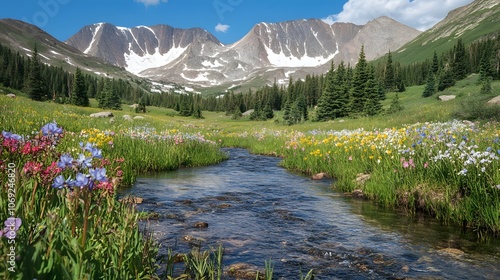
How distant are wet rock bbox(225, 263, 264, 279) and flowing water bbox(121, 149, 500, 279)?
14 cm

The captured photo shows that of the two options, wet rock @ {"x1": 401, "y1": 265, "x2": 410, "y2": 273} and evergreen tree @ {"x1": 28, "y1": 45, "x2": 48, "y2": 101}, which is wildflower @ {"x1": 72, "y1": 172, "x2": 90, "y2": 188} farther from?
evergreen tree @ {"x1": 28, "y1": 45, "x2": 48, "y2": 101}

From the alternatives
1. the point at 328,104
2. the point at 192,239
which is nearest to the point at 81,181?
the point at 192,239

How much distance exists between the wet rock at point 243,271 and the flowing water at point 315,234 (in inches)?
5.3

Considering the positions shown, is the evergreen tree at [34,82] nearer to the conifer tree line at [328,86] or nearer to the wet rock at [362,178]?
the conifer tree line at [328,86]

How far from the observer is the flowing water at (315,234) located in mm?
4355

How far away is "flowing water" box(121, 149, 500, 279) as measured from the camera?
4.36 m

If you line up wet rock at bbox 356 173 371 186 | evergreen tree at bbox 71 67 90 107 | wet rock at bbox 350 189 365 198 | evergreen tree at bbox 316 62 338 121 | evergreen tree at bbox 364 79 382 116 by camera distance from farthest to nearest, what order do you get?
evergreen tree at bbox 71 67 90 107 < evergreen tree at bbox 316 62 338 121 < evergreen tree at bbox 364 79 382 116 < wet rock at bbox 356 173 371 186 < wet rock at bbox 350 189 365 198

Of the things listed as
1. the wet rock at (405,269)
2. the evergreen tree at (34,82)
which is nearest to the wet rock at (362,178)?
the wet rock at (405,269)

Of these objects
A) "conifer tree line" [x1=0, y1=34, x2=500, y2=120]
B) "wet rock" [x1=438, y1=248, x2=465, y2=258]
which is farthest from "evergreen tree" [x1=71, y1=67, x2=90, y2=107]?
"wet rock" [x1=438, y1=248, x2=465, y2=258]

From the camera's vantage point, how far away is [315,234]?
5660 millimetres

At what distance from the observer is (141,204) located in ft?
23.2

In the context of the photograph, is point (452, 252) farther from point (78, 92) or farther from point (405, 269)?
point (78, 92)

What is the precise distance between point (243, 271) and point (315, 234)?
197cm

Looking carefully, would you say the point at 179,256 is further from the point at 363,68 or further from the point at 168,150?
the point at 363,68
